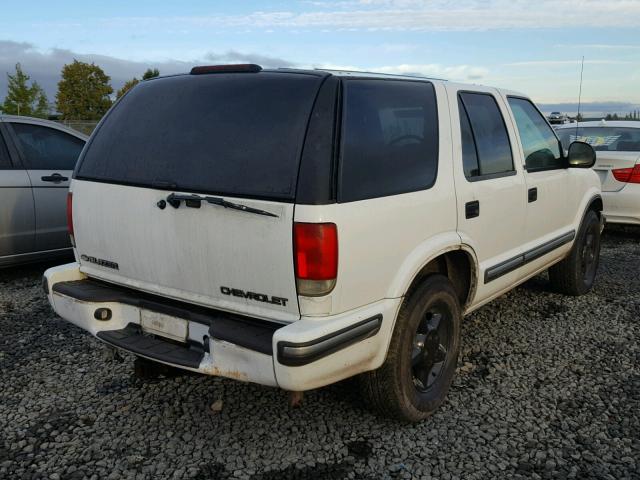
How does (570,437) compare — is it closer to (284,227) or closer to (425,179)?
(425,179)

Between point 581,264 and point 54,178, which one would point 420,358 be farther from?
point 54,178

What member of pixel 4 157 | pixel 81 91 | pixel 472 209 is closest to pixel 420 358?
pixel 472 209

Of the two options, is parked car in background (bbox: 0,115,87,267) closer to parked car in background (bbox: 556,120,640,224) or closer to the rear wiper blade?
the rear wiper blade

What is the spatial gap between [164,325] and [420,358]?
4.34ft

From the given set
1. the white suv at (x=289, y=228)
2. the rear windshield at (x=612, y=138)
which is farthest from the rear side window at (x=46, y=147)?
the rear windshield at (x=612, y=138)

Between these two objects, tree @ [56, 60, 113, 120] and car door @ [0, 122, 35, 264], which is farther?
tree @ [56, 60, 113, 120]

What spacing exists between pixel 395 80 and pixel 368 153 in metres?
0.59

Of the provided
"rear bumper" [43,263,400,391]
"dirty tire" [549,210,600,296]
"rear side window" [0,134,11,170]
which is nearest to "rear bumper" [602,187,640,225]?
"dirty tire" [549,210,600,296]

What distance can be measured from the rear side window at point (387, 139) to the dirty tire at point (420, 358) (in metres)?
0.58

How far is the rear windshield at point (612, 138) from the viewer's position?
7.91 metres

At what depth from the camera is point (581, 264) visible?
5.41 m

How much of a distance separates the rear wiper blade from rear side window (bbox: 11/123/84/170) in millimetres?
3690

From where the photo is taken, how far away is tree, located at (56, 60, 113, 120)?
121 ft

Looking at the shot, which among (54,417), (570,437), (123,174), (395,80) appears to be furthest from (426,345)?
(54,417)
